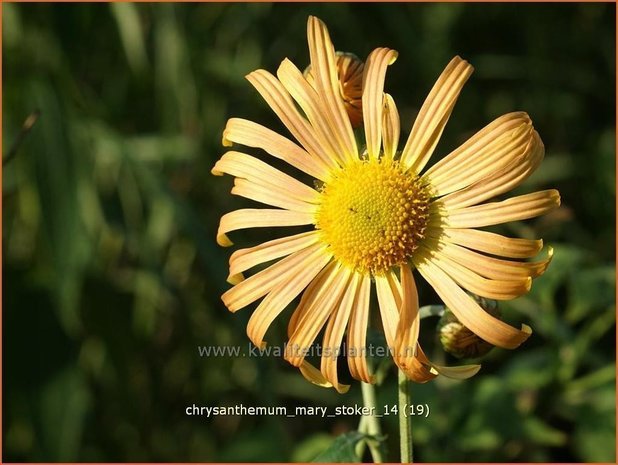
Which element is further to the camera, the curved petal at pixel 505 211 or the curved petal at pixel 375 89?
the curved petal at pixel 375 89

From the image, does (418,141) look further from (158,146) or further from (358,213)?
(158,146)

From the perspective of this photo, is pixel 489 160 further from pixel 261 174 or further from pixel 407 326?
pixel 261 174

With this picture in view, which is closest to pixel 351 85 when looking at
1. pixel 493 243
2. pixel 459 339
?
pixel 493 243

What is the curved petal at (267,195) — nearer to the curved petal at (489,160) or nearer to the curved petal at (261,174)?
the curved petal at (261,174)

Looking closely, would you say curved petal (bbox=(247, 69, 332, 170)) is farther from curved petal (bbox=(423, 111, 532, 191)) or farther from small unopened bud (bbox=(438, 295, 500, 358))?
small unopened bud (bbox=(438, 295, 500, 358))

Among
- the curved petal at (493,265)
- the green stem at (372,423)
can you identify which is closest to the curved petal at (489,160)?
the curved petal at (493,265)

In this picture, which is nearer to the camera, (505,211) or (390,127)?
(505,211)

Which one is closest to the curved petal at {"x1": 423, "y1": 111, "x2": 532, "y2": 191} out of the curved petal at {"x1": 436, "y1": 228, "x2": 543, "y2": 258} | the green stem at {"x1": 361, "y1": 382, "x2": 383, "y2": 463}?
the curved petal at {"x1": 436, "y1": 228, "x2": 543, "y2": 258}
